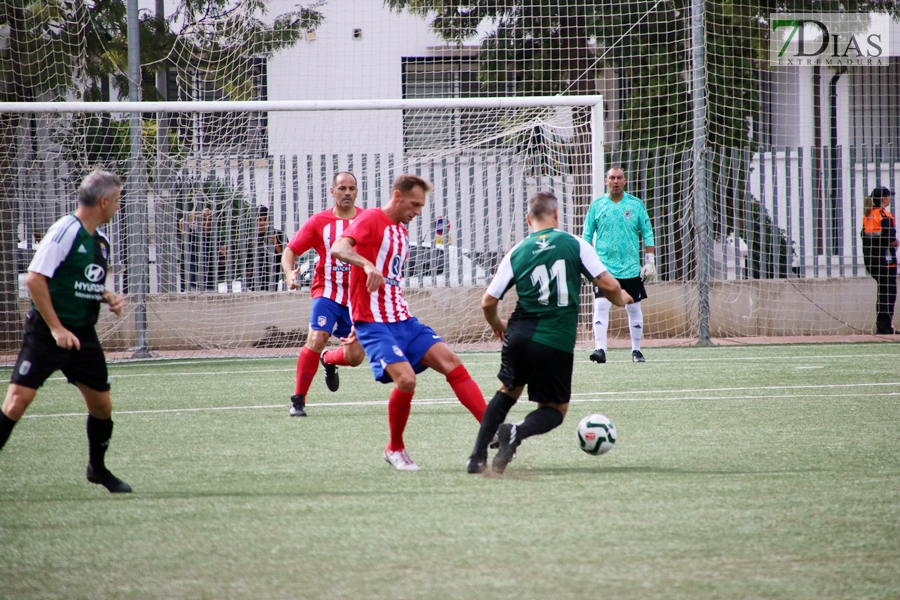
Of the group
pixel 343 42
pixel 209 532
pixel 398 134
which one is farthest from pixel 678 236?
pixel 209 532

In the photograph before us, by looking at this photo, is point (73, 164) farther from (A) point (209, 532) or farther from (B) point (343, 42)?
(A) point (209, 532)

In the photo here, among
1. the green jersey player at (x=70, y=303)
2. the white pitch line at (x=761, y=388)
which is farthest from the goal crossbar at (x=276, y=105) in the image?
the green jersey player at (x=70, y=303)

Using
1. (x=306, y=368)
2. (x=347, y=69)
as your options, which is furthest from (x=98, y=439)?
(x=347, y=69)

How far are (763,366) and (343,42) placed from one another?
8.49 metres

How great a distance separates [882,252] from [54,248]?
13.6 meters

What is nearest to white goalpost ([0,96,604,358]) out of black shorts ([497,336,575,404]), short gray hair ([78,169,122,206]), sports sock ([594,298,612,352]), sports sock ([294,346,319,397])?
Answer: sports sock ([594,298,612,352])

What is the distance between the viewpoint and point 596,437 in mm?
5781

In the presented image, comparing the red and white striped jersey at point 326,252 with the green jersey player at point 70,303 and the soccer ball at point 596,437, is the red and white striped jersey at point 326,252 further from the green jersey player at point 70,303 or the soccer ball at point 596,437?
the green jersey player at point 70,303

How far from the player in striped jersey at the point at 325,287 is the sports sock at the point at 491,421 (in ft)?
8.99

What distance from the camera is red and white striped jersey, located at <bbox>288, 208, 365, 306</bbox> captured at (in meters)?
8.42

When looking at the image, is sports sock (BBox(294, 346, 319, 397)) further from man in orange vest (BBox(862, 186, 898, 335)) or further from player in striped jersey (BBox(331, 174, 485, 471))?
man in orange vest (BBox(862, 186, 898, 335))

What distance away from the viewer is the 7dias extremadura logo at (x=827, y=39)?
18172 mm

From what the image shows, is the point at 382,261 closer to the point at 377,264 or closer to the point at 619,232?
the point at 377,264

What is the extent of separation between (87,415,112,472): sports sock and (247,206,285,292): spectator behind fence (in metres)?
10.1
